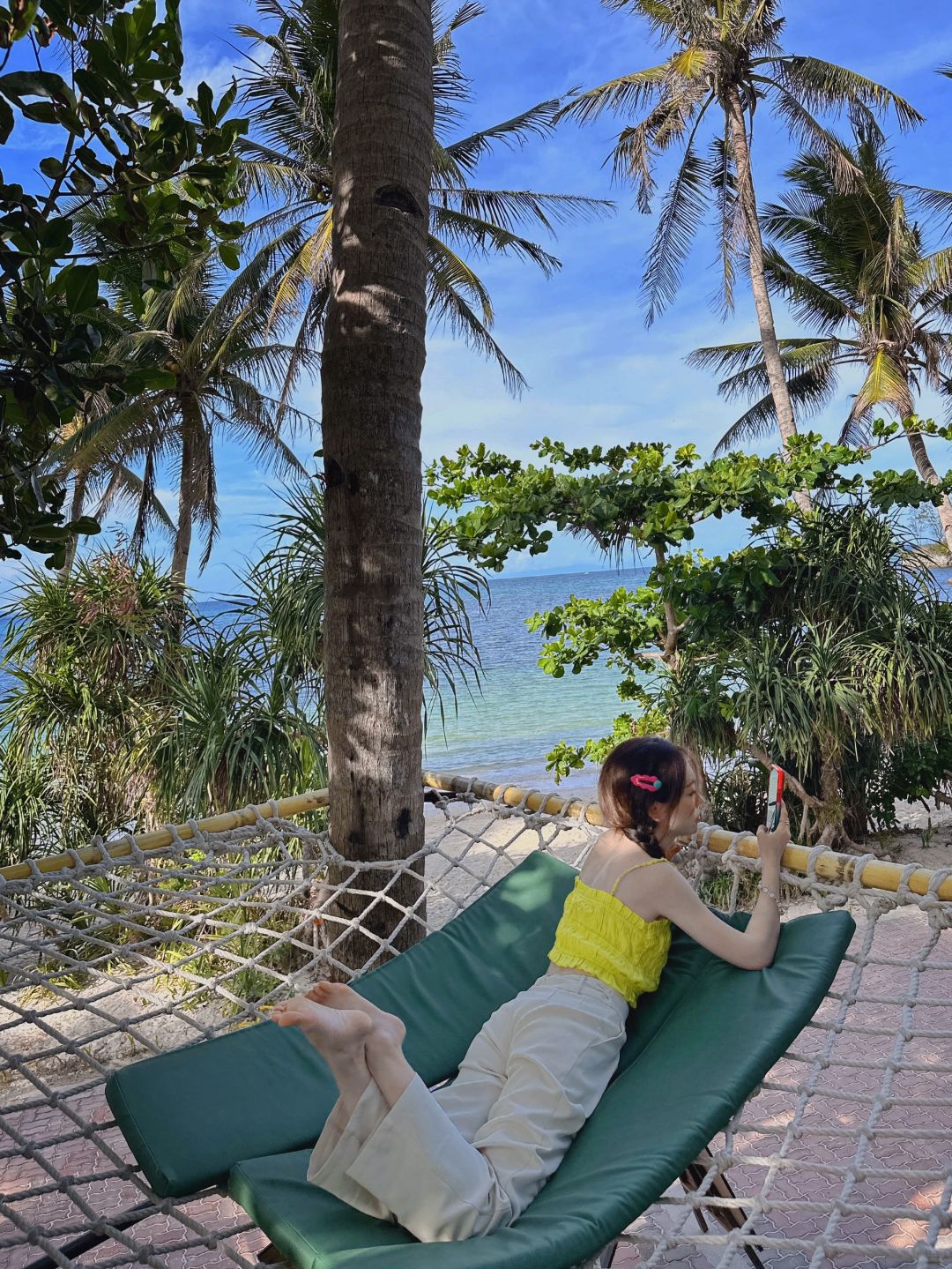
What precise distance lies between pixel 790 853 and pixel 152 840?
1.41 metres

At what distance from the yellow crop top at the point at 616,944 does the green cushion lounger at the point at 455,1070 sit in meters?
0.06

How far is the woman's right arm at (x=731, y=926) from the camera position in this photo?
1.52m

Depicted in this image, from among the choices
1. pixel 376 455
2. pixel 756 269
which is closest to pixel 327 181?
pixel 756 269

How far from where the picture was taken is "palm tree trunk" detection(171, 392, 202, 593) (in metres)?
10.1

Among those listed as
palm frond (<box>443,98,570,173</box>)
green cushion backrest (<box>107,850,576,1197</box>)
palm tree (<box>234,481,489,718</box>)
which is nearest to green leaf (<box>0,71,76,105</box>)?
green cushion backrest (<box>107,850,576,1197</box>)

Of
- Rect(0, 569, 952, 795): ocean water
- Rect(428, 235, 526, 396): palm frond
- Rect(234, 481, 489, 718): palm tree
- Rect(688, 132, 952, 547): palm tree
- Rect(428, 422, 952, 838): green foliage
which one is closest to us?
Rect(428, 422, 952, 838): green foliage

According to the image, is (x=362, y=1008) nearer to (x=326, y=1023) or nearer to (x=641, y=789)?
(x=326, y=1023)

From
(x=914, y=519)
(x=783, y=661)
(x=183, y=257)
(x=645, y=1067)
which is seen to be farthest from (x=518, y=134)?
(x=645, y=1067)

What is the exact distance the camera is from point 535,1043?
1453 millimetres

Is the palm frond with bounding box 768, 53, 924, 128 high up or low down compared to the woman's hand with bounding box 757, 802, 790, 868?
up

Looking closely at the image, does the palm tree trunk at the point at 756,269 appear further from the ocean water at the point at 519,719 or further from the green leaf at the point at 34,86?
the green leaf at the point at 34,86

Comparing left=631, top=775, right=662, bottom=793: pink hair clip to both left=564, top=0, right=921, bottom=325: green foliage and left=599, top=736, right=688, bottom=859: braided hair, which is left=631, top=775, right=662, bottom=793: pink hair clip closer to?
left=599, top=736, right=688, bottom=859: braided hair

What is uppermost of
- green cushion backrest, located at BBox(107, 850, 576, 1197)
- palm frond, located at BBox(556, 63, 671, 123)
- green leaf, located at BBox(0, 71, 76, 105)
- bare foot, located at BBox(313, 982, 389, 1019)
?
palm frond, located at BBox(556, 63, 671, 123)

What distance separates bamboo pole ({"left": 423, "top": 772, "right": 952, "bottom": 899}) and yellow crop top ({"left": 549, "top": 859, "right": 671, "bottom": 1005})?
343 mm
